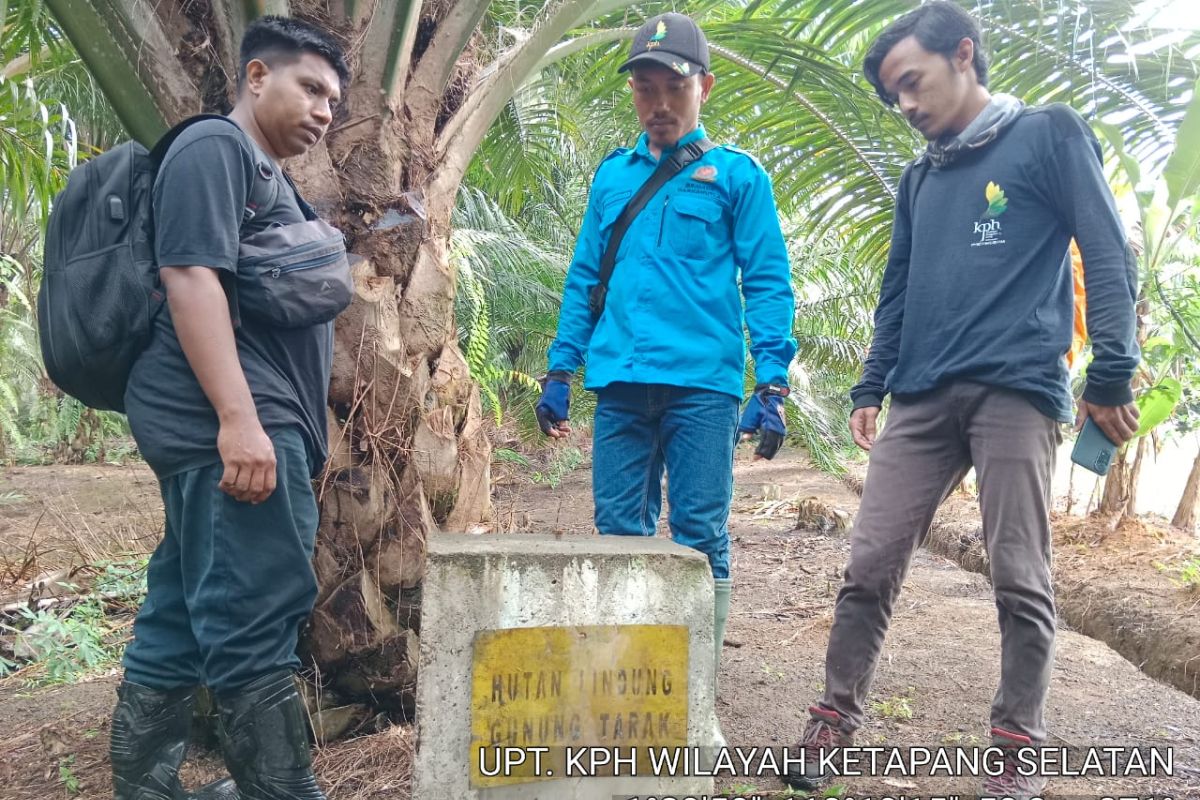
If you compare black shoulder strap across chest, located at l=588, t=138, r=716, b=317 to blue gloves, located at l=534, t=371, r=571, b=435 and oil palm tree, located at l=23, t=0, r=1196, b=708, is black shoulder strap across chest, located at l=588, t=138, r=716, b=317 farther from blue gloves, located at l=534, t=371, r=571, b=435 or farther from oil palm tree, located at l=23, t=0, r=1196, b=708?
oil palm tree, located at l=23, t=0, r=1196, b=708

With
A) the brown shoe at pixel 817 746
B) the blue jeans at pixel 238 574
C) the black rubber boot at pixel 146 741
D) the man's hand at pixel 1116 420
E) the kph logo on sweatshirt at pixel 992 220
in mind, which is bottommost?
the brown shoe at pixel 817 746

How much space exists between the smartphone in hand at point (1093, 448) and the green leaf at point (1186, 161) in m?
2.29

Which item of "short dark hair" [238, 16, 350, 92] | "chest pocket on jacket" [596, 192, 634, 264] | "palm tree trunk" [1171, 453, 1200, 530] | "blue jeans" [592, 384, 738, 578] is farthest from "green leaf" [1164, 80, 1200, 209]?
"short dark hair" [238, 16, 350, 92]

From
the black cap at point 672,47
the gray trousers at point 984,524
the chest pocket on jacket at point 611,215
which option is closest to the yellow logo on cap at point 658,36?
the black cap at point 672,47

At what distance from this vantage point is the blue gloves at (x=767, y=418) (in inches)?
100

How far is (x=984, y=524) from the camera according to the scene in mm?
2367

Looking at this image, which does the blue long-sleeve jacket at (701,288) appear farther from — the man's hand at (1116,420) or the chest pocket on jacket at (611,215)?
the man's hand at (1116,420)

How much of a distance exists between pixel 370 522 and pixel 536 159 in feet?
10.6

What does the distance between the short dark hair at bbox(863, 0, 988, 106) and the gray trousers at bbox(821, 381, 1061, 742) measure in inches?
36.3

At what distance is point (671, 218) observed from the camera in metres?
2.66

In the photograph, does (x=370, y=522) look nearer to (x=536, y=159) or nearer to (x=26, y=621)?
(x=26, y=621)

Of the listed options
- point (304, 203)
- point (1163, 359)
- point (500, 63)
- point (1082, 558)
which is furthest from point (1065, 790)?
point (1163, 359)

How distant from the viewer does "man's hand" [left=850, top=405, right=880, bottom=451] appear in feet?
8.82

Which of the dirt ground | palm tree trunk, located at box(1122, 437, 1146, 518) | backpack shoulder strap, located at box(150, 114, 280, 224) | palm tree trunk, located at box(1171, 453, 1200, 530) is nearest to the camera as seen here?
backpack shoulder strap, located at box(150, 114, 280, 224)
